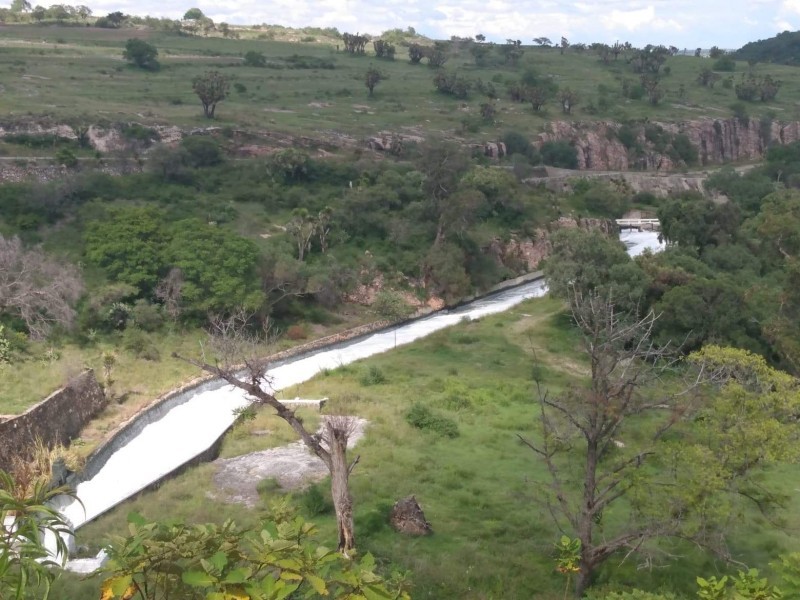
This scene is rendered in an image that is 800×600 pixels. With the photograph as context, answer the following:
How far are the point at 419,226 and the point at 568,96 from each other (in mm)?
54655

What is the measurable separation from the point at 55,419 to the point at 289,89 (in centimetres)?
7407

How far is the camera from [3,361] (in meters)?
30.4

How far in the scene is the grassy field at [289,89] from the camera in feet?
244

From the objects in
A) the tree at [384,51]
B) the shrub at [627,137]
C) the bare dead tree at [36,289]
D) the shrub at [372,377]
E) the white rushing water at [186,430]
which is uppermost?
the tree at [384,51]

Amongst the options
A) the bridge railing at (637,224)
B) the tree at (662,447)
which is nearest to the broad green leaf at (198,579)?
the tree at (662,447)

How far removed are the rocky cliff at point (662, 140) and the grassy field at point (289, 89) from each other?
2.69 m

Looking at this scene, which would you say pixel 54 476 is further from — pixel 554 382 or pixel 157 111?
pixel 157 111

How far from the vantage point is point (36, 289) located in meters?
34.7

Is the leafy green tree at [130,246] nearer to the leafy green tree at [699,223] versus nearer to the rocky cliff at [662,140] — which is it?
the leafy green tree at [699,223]

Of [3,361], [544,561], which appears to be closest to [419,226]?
[3,361]

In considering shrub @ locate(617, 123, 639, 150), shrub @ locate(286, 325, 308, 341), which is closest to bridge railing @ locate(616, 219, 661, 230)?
shrub @ locate(617, 123, 639, 150)

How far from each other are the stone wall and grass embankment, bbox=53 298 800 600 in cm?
516

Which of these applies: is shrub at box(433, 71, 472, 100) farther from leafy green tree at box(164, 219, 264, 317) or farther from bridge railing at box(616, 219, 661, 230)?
leafy green tree at box(164, 219, 264, 317)

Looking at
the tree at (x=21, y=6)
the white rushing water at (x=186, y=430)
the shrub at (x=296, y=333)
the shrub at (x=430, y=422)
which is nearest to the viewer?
the white rushing water at (x=186, y=430)
